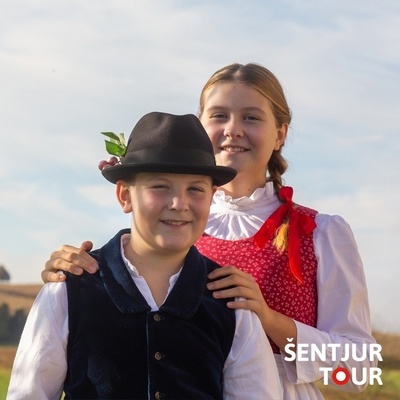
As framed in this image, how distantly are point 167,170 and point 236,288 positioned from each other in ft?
1.45

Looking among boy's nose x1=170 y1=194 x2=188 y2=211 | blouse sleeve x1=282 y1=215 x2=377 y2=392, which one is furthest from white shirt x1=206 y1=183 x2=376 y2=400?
boy's nose x1=170 y1=194 x2=188 y2=211

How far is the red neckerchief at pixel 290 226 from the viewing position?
3.47 metres

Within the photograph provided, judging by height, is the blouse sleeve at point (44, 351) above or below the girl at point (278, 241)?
below

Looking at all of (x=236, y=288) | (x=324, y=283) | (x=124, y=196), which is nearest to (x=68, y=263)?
(x=124, y=196)

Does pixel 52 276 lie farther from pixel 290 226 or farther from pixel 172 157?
pixel 290 226

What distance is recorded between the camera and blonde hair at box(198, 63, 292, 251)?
3583 mm

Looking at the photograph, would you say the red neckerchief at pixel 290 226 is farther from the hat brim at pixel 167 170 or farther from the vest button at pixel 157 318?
the vest button at pixel 157 318

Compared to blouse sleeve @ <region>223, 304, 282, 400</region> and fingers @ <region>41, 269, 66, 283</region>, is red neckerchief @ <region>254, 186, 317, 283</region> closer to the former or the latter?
blouse sleeve @ <region>223, 304, 282, 400</region>

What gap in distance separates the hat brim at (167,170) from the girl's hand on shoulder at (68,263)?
25 cm

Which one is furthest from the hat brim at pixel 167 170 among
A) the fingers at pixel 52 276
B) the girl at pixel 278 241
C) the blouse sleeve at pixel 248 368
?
the girl at pixel 278 241

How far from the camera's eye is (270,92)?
11.9ft

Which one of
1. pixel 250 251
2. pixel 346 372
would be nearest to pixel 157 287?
pixel 250 251

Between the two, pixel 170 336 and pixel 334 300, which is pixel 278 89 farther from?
pixel 170 336

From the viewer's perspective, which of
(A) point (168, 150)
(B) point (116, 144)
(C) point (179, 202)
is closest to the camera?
(C) point (179, 202)
